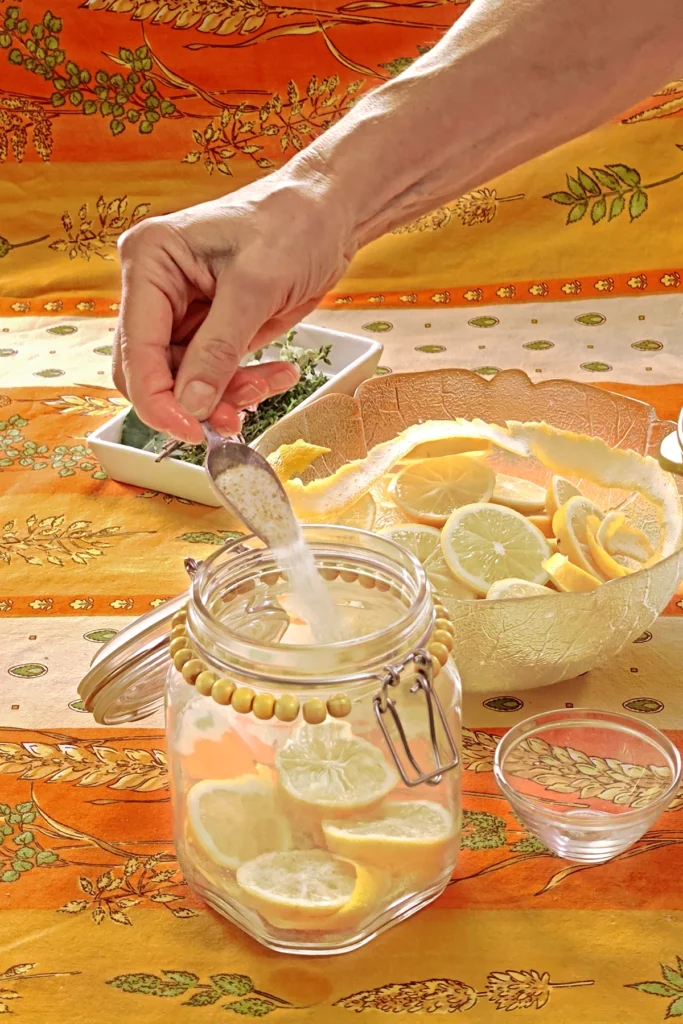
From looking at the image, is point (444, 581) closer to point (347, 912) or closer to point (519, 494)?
point (519, 494)

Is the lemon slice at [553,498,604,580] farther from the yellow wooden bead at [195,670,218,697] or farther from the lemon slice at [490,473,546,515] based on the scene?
the yellow wooden bead at [195,670,218,697]

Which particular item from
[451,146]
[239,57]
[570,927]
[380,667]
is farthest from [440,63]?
[239,57]

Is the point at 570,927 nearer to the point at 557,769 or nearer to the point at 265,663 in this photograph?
the point at 557,769

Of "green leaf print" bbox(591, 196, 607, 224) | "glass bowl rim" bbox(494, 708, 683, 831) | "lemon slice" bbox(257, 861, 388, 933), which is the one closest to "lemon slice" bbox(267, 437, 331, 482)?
"glass bowl rim" bbox(494, 708, 683, 831)

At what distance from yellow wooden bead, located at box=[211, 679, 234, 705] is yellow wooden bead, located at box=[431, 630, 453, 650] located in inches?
4.8

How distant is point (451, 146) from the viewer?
0.96 meters

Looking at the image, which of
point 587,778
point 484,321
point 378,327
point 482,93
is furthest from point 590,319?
point 587,778

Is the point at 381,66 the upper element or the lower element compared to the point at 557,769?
upper

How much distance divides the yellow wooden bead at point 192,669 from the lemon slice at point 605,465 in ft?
1.35

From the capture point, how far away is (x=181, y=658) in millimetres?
717

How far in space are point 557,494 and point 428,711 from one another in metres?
0.31

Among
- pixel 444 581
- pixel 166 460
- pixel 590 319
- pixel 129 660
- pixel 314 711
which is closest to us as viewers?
pixel 314 711

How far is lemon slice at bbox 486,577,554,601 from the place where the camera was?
86 centimetres

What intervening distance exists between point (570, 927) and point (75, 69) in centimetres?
153
